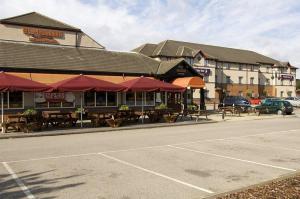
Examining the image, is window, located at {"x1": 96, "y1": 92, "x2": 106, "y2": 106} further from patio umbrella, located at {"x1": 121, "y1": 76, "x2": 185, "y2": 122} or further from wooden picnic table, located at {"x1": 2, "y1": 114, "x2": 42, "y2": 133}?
wooden picnic table, located at {"x1": 2, "y1": 114, "x2": 42, "y2": 133}

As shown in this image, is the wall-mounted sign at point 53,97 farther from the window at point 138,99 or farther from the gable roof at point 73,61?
the window at point 138,99

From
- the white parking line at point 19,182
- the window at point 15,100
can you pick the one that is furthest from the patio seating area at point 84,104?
the white parking line at point 19,182

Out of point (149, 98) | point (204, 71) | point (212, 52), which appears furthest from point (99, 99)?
point (212, 52)

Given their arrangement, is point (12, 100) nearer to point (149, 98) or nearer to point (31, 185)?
point (149, 98)

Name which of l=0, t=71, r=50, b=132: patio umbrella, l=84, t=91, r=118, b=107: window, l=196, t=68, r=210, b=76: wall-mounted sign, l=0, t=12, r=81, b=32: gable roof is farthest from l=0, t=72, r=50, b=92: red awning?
l=196, t=68, r=210, b=76: wall-mounted sign

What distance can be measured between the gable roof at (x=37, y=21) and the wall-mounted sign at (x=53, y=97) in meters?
14.5

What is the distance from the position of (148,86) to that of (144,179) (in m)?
14.3

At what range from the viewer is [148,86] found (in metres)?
22.5

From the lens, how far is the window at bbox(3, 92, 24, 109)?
22938 mm

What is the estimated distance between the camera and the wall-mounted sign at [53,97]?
2436 cm

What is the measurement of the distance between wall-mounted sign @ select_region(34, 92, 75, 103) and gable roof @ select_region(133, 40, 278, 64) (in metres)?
29.9

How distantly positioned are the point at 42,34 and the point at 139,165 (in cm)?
3087

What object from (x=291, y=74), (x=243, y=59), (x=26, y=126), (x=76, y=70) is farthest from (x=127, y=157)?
(x=291, y=74)

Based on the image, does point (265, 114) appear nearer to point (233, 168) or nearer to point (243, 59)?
point (233, 168)
